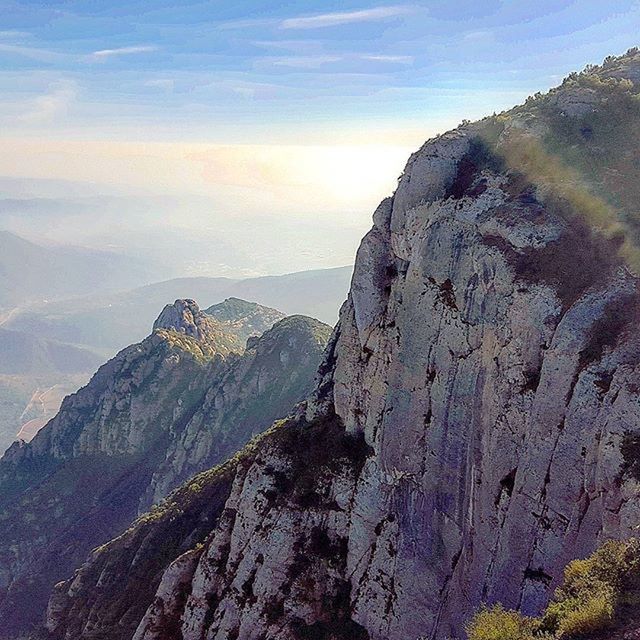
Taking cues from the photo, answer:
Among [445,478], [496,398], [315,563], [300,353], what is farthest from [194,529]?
[300,353]

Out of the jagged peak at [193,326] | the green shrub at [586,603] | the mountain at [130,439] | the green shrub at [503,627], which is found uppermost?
the green shrub at [586,603]

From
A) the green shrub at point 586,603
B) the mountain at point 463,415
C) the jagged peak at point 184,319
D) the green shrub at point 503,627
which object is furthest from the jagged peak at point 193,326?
the green shrub at point 586,603

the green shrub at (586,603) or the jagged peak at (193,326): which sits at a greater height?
the green shrub at (586,603)

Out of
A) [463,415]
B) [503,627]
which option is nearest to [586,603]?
[503,627]

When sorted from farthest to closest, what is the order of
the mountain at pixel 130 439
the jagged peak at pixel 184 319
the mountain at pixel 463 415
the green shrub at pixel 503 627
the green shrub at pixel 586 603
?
1. the jagged peak at pixel 184 319
2. the mountain at pixel 130 439
3. the mountain at pixel 463 415
4. the green shrub at pixel 503 627
5. the green shrub at pixel 586 603

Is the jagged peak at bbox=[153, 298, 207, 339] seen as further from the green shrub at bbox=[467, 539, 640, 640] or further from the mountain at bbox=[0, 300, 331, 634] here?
the green shrub at bbox=[467, 539, 640, 640]

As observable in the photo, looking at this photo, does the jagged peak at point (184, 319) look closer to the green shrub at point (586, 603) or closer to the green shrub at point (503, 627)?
the green shrub at point (503, 627)

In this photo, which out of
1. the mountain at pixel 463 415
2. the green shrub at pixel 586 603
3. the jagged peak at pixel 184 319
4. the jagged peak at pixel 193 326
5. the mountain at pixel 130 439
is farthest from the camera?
the jagged peak at pixel 184 319
